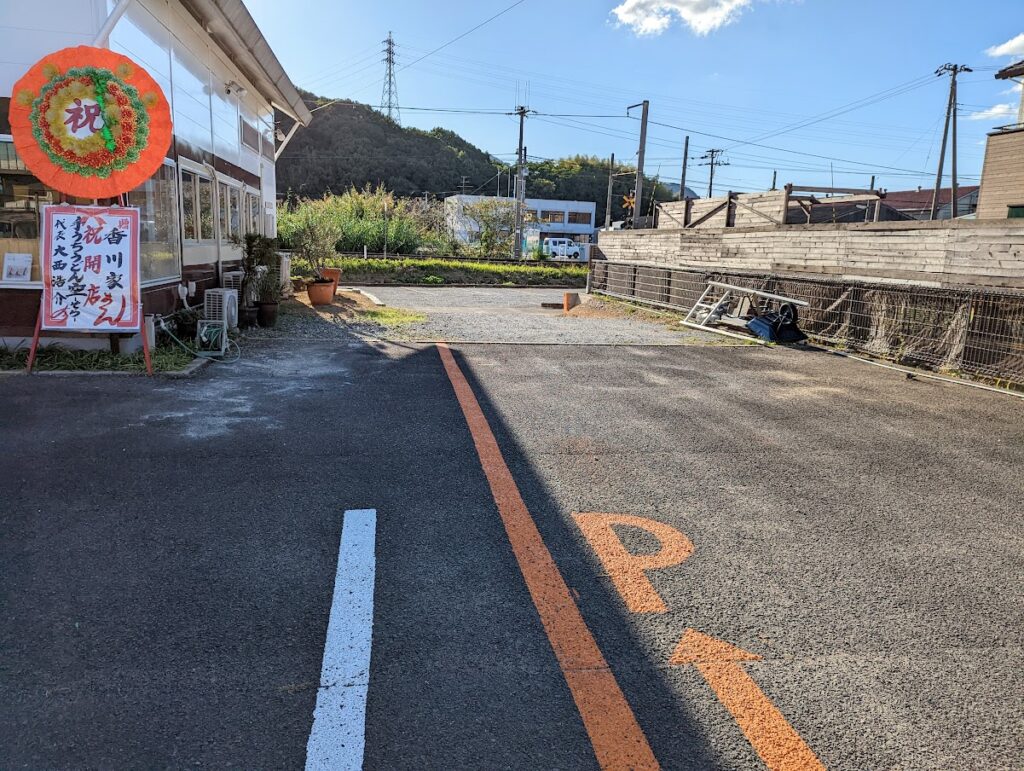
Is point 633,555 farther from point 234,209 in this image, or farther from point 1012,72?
point 1012,72

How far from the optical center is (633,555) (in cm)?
340

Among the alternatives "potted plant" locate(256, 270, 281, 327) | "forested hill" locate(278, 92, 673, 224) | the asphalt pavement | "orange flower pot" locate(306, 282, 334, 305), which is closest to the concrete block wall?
the asphalt pavement

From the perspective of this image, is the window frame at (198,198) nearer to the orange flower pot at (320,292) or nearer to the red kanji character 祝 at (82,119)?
the red kanji character 祝 at (82,119)

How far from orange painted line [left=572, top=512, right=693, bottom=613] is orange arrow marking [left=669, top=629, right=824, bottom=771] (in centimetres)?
29

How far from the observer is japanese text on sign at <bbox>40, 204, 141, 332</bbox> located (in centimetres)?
684

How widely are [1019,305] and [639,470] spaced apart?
20.8 feet

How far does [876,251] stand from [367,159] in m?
71.6

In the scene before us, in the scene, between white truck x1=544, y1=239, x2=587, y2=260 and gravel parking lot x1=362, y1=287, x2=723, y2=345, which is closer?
gravel parking lot x1=362, y1=287, x2=723, y2=345

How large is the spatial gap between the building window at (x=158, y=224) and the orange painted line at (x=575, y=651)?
20.0 feet

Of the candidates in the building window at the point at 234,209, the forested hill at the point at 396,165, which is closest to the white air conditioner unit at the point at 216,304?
the building window at the point at 234,209

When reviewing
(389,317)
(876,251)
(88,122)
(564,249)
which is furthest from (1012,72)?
(564,249)

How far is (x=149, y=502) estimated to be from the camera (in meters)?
3.86

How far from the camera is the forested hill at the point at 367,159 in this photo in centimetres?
7231

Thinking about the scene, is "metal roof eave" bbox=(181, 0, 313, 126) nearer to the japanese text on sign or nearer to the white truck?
the japanese text on sign
